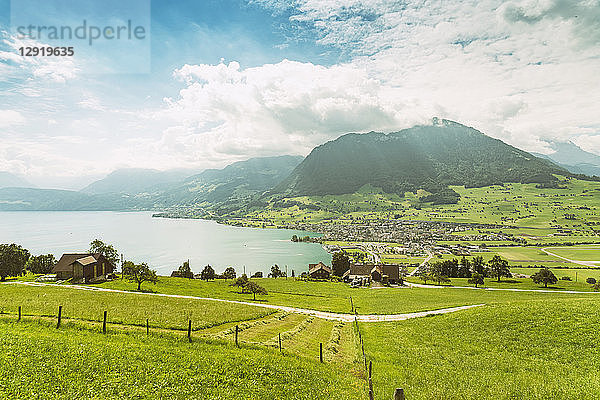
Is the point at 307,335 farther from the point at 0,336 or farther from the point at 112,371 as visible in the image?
the point at 0,336

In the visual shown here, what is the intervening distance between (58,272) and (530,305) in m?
89.6

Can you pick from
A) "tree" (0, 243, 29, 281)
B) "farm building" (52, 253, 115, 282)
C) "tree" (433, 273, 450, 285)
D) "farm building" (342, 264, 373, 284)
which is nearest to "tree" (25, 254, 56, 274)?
"tree" (0, 243, 29, 281)

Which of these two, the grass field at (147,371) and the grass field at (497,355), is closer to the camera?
the grass field at (147,371)

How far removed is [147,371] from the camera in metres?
17.3

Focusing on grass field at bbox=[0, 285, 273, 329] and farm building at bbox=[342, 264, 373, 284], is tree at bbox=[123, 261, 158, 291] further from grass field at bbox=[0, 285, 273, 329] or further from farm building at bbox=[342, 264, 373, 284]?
farm building at bbox=[342, 264, 373, 284]

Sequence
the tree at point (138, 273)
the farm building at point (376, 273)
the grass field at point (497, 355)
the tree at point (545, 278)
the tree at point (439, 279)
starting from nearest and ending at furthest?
the grass field at point (497, 355)
the tree at point (138, 273)
the tree at point (545, 278)
the tree at point (439, 279)
the farm building at point (376, 273)

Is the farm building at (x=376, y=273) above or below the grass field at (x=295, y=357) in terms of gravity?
below

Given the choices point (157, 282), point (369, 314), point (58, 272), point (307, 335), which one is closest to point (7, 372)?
point (307, 335)

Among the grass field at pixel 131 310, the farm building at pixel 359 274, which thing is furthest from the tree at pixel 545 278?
the grass field at pixel 131 310

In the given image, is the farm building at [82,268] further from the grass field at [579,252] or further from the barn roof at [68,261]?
the grass field at [579,252]

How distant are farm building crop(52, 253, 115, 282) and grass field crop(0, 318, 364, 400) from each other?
184ft

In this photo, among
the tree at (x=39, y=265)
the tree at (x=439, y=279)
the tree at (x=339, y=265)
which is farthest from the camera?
the tree at (x=339, y=265)

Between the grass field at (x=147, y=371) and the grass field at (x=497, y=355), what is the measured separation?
4.81 meters

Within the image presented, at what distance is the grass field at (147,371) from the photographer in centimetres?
1534
